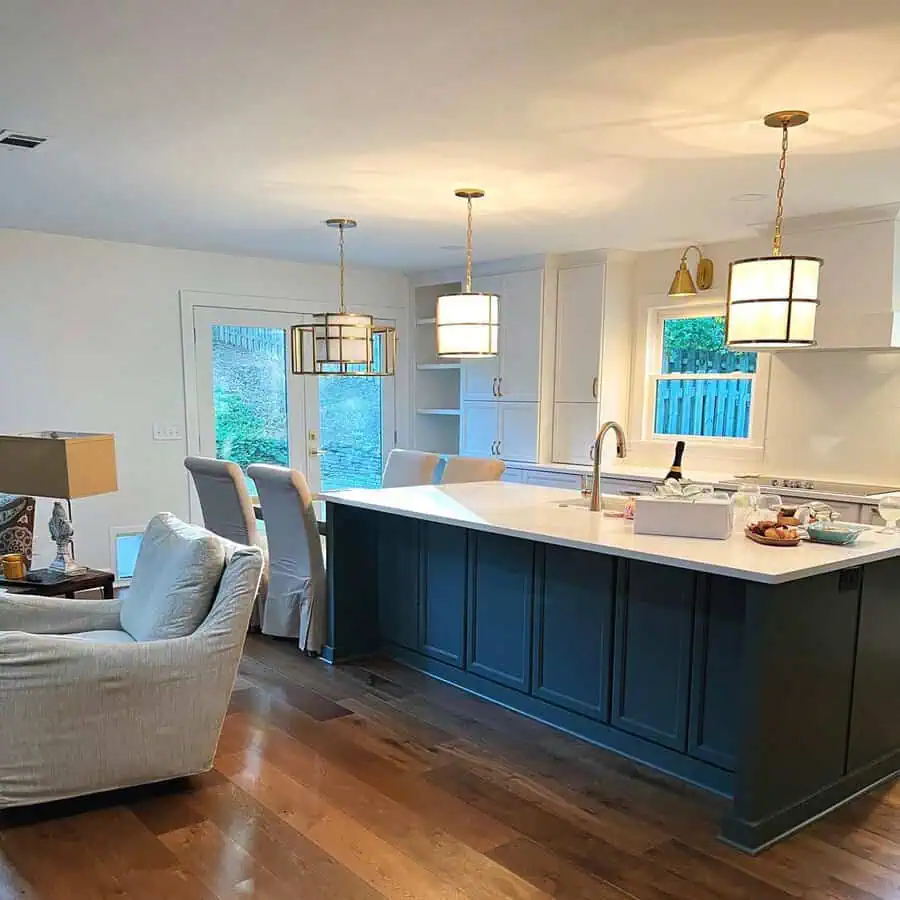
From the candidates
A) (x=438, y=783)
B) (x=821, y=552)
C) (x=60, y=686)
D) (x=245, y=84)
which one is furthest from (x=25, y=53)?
(x=821, y=552)

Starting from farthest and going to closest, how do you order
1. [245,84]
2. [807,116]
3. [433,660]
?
1. [433,660]
2. [807,116]
3. [245,84]

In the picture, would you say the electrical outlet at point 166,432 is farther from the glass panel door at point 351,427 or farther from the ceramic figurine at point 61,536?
the ceramic figurine at point 61,536

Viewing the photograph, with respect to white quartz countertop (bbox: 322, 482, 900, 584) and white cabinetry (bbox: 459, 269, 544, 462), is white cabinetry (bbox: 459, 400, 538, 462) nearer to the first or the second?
Answer: white cabinetry (bbox: 459, 269, 544, 462)

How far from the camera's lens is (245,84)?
2.57 m

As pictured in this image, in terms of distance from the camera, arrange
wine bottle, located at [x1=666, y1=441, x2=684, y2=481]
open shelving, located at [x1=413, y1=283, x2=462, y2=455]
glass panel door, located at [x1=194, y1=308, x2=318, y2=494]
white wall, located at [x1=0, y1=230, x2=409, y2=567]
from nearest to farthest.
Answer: wine bottle, located at [x1=666, y1=441, x2=684, y2=481] → white wall, located at [x1=0, y1=230, x2=409, y2=567] → glass panel door, located at [x1=194, y1=308, x2=318, y2=494] → open shelving, located at [x1=413, y1=283, x2=462, y2=455]

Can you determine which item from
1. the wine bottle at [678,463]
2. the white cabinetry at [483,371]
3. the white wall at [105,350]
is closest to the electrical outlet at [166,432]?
the white wall at [105,350]

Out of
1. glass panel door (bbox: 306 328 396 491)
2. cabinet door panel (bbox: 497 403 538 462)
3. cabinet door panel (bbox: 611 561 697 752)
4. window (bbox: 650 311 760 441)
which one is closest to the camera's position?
cabinet door panel (bbox: 611 561 697 752)

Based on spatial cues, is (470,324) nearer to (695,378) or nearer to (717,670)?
(717,670)

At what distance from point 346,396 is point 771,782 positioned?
4.84 metres

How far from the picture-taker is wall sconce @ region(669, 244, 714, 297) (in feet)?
16.9

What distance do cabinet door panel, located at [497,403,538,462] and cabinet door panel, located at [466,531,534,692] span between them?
2.50 m

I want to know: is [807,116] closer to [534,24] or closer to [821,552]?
[534,24]

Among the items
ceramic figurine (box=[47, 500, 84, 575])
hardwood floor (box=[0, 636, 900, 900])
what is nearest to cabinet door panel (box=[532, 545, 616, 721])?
hardwood floor (box=[0, 636, 900, 900])

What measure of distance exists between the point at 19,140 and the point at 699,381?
14.1 feet
